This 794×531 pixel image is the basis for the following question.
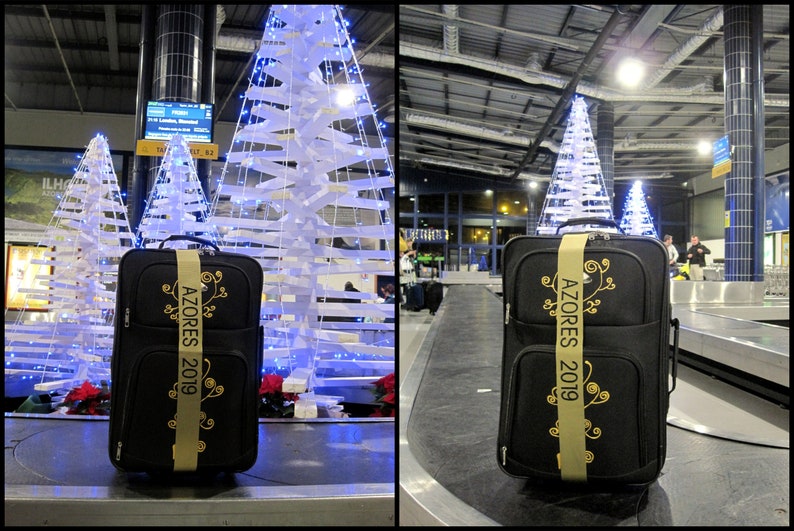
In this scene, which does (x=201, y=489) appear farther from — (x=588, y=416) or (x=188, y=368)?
(x=588, y=416)

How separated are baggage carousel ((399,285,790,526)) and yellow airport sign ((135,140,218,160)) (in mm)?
2421

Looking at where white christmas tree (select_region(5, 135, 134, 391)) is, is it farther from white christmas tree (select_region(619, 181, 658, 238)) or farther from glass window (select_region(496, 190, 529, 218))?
glass window (select_region(496, 190, 529, 218))

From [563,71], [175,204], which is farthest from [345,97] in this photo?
[563,71]

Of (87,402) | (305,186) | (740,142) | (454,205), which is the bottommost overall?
(87,402)

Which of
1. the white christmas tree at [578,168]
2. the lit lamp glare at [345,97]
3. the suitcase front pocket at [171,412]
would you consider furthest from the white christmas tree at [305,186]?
the white christmas tree at [578,168]

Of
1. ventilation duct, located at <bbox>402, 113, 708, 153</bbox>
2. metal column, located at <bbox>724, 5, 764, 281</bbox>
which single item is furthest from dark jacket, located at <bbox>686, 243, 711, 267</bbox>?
ventilation duct, located at <bbox>402, 113, 708, 153</bbox>

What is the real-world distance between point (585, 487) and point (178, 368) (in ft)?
3.73

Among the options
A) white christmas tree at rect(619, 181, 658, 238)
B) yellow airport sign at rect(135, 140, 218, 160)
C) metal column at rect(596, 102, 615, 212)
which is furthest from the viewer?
metal column at rect(596, 102, 615, 212)

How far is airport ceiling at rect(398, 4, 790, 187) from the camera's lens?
24.3 ft

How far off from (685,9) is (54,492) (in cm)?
884

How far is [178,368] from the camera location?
143 centimetres

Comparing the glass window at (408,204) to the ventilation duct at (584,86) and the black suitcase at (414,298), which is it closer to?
the ventilation duct at (584,86)

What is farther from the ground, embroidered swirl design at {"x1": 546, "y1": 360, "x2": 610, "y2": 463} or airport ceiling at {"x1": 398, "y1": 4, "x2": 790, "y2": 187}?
airport ceiling at {"x1": 398, "y1": 4, "x2": 790, "y2": 187}

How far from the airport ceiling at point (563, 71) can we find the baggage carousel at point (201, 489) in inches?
191
